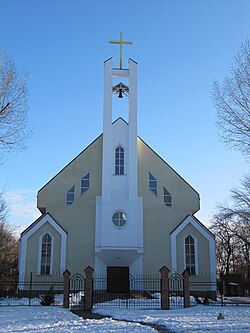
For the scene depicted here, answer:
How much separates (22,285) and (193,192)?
1204cm

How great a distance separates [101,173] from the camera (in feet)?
90.4

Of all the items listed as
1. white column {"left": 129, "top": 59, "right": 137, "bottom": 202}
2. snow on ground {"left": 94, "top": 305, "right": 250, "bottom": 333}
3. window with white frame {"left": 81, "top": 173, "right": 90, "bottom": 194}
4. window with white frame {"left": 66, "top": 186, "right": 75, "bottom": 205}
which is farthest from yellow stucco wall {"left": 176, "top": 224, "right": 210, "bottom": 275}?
snow on ground {"left": 94, "top": 305, "right": 250, "bottom": 333}

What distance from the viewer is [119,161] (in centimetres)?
2728

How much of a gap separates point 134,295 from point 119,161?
8329 millimetres

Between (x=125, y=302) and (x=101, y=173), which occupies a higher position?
(x=101, y=173)

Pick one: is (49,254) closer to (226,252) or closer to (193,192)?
(193,192)

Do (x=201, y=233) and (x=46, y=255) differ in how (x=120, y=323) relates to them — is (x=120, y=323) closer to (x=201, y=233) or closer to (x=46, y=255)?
(x=46, y=255)

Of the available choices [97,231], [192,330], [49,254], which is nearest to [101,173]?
[97,231]

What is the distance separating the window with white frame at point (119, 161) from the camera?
2720cm

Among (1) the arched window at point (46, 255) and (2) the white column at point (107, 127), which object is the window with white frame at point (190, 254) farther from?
(1) the arched window at point (46, 255)

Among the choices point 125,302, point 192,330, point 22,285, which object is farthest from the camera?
point 22,285

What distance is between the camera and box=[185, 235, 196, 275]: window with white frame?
2591 cm

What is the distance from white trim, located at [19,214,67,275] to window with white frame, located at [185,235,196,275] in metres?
7.46

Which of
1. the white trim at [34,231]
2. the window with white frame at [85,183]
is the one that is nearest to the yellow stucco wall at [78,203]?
the window with white frame at [85,183]
